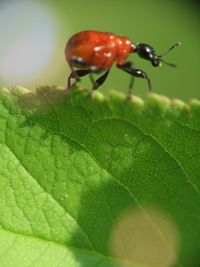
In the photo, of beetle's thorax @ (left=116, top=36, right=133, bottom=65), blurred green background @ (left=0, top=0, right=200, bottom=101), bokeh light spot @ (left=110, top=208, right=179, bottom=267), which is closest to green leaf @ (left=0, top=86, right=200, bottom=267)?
bokeh light spot @ (left=110, top=208, right=179, bottom=267)

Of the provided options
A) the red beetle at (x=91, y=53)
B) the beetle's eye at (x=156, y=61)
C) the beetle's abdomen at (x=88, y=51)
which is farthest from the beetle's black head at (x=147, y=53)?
the beetle's abdomen at (x=88, y=51)

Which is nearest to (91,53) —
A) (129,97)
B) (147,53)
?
(147,53)

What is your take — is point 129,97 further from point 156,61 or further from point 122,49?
point 156,61

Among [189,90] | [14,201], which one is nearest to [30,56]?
[189,90]

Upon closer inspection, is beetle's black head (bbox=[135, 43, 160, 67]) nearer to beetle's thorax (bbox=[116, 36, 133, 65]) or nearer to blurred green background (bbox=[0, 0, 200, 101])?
beetle's thorax (bbox=[116, 36, 133, 65])

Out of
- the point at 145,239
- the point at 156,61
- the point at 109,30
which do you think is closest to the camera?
the point at 145,239

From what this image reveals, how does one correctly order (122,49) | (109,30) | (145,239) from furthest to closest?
(109,30)
(122,49)
(145,239)

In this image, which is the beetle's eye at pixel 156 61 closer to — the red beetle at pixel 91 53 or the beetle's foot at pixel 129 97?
the red beetle at pixel 91 53
